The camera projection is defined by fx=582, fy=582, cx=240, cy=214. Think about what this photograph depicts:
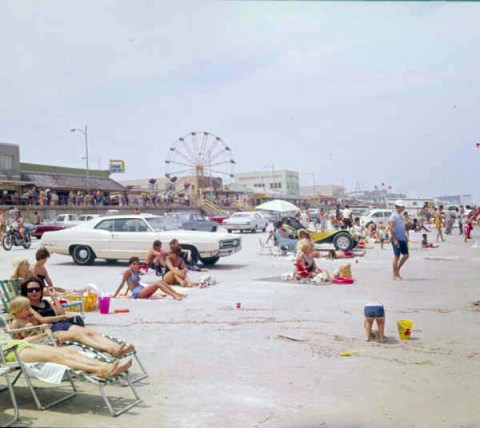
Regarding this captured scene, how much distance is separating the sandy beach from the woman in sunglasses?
413 mm

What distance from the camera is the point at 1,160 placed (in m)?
49.6

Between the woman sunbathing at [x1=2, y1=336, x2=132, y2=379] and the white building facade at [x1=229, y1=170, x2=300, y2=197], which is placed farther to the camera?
the white building facade at [x1=229, y1=170, x2=300, y2=197]

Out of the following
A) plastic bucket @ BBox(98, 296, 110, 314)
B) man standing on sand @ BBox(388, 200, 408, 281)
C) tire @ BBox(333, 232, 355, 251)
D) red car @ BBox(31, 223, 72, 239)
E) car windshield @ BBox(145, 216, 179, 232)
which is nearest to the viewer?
plastic bucket @ BBox(98, 296, 110, 314)

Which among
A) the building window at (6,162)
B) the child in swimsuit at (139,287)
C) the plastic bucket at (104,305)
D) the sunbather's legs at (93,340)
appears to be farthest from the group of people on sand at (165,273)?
the building window at (6,162)

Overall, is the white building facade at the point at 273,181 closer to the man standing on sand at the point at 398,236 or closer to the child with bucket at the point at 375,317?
the man standing on sand at the point at 398,236

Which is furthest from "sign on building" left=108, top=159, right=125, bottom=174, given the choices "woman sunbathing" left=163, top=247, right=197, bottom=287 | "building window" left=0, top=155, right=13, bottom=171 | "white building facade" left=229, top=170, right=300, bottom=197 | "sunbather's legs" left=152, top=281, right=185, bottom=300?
"sunbather's legs" left=152, top=281, right=185, bottom=300

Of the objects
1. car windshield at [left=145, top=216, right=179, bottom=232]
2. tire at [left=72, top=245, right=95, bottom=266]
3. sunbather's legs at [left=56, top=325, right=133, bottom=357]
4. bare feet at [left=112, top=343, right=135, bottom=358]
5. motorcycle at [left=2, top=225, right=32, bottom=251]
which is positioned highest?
car windshield at [left=145, top=216, right=179, bottom=232]

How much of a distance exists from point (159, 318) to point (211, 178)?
7011 centimetres

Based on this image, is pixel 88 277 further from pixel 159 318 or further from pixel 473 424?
pixel 473 424

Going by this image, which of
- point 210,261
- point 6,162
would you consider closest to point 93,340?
point 210,261

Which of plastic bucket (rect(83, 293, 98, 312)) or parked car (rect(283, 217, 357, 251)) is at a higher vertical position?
parked car (rect(283, 217, 357, 251))

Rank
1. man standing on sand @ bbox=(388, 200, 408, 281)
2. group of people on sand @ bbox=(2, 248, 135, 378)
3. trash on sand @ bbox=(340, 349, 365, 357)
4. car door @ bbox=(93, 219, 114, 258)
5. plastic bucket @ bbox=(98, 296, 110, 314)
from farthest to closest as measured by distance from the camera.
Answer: car door @ bbox=(93, 219, 114, 258) < man standing on sand @ bbox=(388, 200, 408, 281) < plastic bucket @ bbox=(98, 296, 110, 314) < trash on sand @ bbox=(340, 349, 365, 357) < group of people on sand @ bbox=(2, 248, 135, 378)

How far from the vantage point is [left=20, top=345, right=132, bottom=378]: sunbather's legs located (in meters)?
4.61

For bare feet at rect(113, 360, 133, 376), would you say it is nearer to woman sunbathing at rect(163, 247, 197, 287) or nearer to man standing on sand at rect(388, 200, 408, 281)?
woman sunbathing at rect(163, 247, 197, 287)
